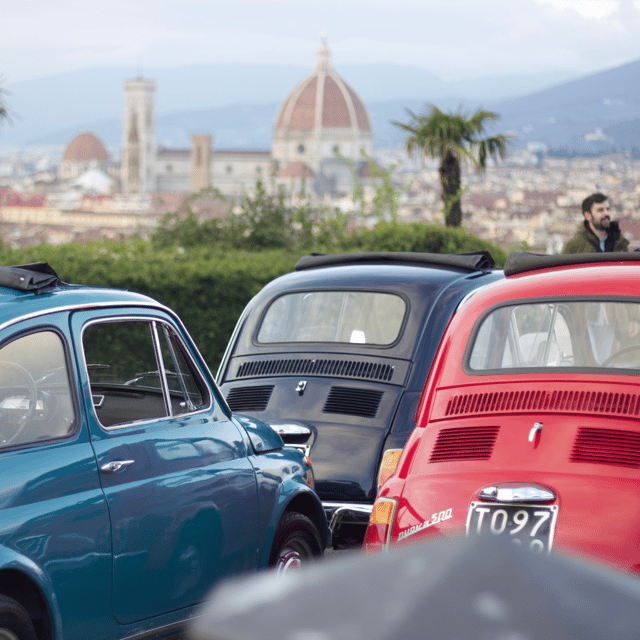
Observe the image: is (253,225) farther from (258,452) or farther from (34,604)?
(34,604)

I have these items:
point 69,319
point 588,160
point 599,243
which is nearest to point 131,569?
point 69,319

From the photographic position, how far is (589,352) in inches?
184

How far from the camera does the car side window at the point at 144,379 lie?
4.41 metres

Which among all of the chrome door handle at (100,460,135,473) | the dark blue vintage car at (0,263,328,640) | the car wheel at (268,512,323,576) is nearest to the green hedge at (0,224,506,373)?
the car wheel at (268,512,323,576)

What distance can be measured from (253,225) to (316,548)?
14073mm

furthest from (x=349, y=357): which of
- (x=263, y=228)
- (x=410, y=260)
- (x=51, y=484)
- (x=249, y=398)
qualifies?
(x=263, y=228)

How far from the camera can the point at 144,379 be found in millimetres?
4637

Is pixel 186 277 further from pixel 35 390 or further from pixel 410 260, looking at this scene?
pixel 35 390

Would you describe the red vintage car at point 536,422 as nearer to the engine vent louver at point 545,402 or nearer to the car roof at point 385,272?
the engine vent louver at point 545,402

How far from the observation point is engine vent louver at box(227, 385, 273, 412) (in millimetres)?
7204

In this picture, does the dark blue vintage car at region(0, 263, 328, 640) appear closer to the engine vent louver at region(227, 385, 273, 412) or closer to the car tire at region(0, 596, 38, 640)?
the car tire at region(0, 596, 38, 640)

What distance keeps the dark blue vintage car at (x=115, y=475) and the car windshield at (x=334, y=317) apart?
2.53m

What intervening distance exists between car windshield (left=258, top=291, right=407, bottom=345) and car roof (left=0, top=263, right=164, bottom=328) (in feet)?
10.8

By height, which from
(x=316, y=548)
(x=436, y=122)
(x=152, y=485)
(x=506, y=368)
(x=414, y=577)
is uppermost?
(x=436, y=122)
